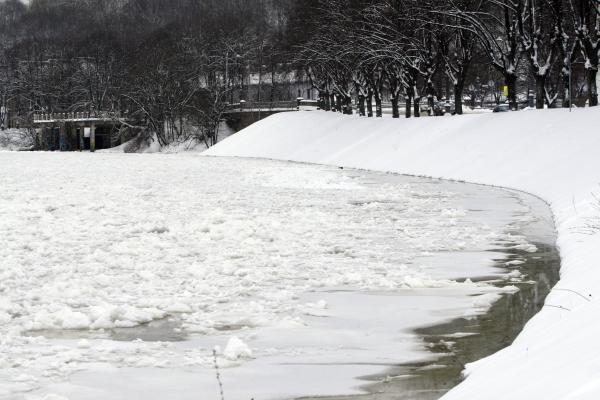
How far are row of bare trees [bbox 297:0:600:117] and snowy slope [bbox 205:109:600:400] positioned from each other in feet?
8.96

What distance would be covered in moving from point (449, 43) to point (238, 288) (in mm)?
43910

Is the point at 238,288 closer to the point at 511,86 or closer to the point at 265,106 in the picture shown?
the point at 511,86

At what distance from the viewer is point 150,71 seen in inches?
3989

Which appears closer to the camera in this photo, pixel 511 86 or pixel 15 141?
pixel 511 86

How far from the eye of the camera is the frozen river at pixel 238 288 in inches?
318

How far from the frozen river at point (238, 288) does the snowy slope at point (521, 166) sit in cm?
101

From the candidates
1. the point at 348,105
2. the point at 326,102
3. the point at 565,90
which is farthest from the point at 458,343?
the point at 326,102

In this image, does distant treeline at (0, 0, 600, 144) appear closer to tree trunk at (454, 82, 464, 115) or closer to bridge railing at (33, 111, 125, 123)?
tree trunk at (454, 82, 464, 115)

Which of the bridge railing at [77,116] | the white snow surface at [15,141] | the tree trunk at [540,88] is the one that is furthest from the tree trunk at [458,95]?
the white snow surface at [15,141]

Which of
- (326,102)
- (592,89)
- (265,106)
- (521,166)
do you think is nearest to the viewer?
(521,166)

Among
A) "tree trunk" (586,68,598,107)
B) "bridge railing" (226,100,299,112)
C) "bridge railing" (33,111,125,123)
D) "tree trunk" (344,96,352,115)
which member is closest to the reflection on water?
"tree trunk" (586,68,598,107)

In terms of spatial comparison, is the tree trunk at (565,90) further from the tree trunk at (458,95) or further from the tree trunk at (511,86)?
the tree trunk at (458,95)

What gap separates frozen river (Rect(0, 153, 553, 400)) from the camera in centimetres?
807

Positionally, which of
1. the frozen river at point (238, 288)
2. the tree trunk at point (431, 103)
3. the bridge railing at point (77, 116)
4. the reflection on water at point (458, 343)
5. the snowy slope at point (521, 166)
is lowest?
the reflection on water at point (458, 343)
